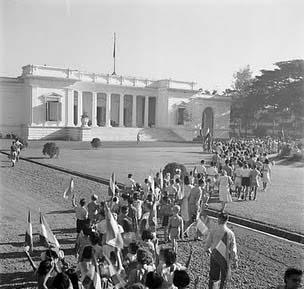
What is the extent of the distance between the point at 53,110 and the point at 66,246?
36604 mm

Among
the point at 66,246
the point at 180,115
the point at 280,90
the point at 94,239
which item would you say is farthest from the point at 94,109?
the point at 94,239

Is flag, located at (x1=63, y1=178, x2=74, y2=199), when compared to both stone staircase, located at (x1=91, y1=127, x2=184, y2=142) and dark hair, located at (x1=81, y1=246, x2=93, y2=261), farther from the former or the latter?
stone staircase, located at (x1=91, y1=127, x2=184, y2=142)

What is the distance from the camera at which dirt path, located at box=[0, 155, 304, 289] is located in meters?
6.59

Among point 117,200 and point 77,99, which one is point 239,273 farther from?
point 77,99

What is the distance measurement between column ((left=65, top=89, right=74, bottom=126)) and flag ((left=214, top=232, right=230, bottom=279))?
39.5 m

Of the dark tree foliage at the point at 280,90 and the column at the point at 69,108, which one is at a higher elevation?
the dark tree foliage at the point at 280,90

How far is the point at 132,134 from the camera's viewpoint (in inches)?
1777

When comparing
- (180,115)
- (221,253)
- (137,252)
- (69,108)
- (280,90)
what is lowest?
(221,253)

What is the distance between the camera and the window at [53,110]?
42.7 m

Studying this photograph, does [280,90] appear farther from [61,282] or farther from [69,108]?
[61,282]

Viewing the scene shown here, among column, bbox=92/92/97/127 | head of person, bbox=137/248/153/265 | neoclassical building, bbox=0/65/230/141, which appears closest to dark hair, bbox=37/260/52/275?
head of person, bbox=137/248/153/265

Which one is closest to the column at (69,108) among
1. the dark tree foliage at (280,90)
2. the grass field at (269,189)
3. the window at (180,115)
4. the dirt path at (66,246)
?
the window at (180,115)

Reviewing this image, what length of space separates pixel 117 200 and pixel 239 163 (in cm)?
663

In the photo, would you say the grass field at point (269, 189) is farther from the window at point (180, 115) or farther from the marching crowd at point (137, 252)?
the window at point (180, 115)
